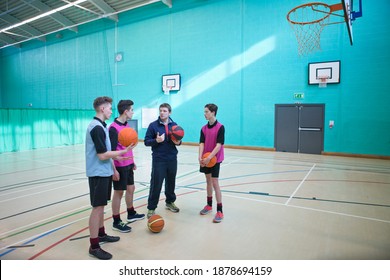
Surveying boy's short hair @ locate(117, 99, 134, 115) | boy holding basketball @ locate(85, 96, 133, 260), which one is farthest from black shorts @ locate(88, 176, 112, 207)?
boy's short hair @ locate(117, 99, 134, 115)

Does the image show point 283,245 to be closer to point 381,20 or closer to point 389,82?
point 389,82

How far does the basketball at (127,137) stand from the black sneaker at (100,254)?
1.12m

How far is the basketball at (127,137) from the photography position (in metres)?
3.07

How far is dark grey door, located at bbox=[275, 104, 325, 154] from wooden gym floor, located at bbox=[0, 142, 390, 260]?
3.24 meters

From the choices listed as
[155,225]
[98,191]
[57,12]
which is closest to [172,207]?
[155,225]

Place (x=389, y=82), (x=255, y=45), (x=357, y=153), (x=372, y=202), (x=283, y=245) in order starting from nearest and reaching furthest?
(x=283, y=245) < (x=372, y=202) < (x=389, y=82) < (x=357, y=153) < (x=255, y=45)

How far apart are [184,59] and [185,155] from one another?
5303 mm

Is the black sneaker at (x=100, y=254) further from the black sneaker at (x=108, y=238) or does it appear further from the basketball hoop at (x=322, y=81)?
the basketball hoop at (x=322, y=81)

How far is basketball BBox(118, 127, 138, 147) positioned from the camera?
10.1 feet

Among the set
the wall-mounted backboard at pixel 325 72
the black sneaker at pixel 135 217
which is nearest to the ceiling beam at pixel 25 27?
the wall-mounted backboard at pixel 325 72

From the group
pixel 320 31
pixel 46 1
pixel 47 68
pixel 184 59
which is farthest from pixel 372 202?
pixel 47 68

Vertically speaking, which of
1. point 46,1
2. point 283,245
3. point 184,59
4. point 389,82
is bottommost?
point 283,245

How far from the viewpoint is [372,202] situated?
4457 millimetres

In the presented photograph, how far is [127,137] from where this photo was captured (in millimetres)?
3104
